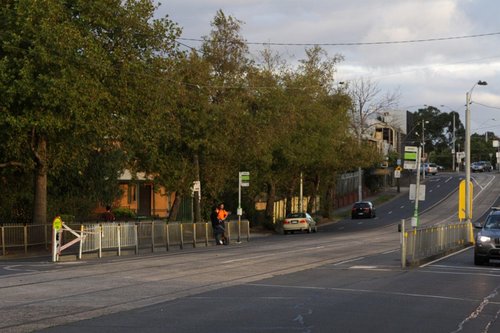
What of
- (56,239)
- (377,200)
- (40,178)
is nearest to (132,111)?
(40,178)

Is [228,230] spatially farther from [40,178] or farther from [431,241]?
[431,241]

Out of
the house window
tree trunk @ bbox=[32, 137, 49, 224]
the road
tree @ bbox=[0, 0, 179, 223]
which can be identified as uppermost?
tree @ bbox=[0, 0, 179, 223]

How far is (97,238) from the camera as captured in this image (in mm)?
27766

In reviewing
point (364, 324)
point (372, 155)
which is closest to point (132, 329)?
point (364, 324)

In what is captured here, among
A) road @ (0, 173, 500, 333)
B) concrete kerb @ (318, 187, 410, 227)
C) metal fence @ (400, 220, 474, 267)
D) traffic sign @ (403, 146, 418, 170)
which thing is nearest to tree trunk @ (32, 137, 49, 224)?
road @ (0, 173, 500, 333)

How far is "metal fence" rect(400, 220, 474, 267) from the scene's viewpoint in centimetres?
2241

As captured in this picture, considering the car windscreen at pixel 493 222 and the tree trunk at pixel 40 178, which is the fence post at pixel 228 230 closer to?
the tree trunk at pixel 40 178

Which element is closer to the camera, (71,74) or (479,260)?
(479,260)

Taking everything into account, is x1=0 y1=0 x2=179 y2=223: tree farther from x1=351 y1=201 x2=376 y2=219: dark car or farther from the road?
x1=351 y1=201 x2=376 y2=219: dark car

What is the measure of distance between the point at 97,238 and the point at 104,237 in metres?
0.50

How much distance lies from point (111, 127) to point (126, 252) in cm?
484

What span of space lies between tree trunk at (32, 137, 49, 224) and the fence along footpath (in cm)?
161

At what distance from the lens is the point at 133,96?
30.7m

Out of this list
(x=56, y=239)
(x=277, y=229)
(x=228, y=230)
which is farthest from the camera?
(x=277, y=229)
